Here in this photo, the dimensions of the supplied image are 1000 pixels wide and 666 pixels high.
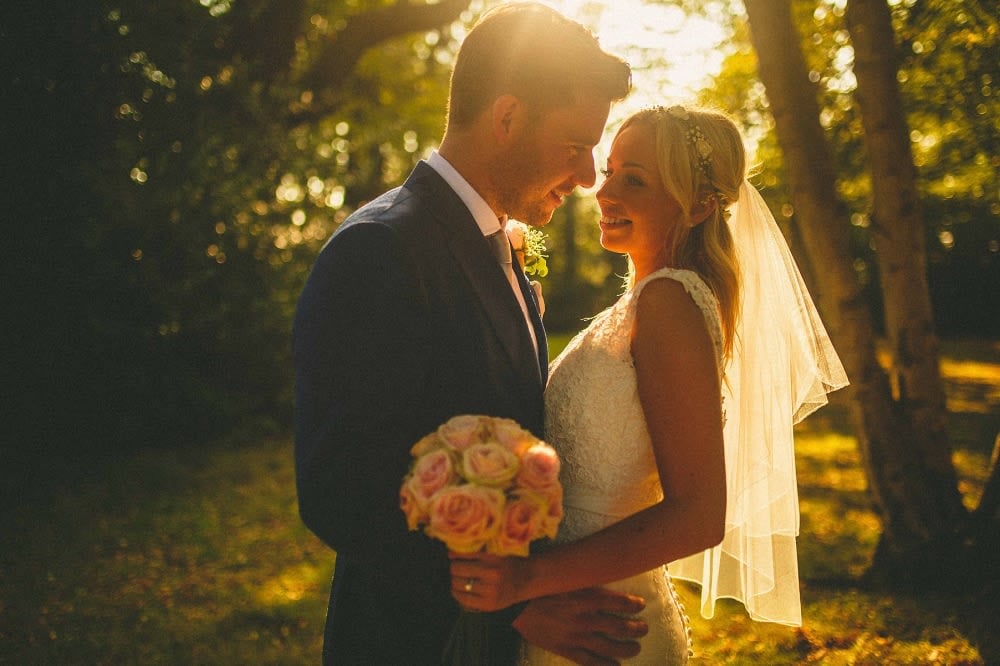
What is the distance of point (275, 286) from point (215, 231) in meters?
1.18

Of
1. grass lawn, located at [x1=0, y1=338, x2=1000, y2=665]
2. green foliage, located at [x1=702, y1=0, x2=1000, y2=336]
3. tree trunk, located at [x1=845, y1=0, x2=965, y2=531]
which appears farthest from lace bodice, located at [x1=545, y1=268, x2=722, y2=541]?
green foliage, located at [x1=702, y1=0, x2=1000, y2=336]

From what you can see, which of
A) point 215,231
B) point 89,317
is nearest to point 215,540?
point 89,317

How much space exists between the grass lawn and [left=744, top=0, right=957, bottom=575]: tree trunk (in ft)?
2.16

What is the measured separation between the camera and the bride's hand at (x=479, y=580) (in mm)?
1889

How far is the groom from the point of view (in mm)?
1859

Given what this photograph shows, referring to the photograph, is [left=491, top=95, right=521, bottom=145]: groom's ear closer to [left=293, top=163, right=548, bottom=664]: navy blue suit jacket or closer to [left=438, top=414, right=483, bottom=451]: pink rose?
[left=293, top=163, right=548, bottom=664]: navy blue suit jacket

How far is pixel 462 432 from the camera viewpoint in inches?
71.9

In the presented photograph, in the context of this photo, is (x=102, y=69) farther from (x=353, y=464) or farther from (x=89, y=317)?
(x=353, y=464)

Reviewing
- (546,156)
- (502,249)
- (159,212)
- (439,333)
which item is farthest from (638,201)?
(159,212)

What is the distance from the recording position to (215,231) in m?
10.0

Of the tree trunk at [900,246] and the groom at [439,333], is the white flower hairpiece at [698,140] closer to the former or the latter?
the groom at [439,333]

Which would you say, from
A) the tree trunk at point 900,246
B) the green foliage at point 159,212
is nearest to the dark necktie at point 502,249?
the tree trunk at point 900,246

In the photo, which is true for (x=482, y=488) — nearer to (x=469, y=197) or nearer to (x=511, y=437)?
(x=511, y=437)

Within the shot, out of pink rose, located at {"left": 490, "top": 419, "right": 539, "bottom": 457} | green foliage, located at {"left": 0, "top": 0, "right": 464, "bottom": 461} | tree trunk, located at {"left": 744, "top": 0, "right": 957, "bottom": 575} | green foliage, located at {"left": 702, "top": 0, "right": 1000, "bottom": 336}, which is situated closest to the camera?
pink rose, located at {"left": 490, "top": 419, "right": 539, "bottom": 457}
